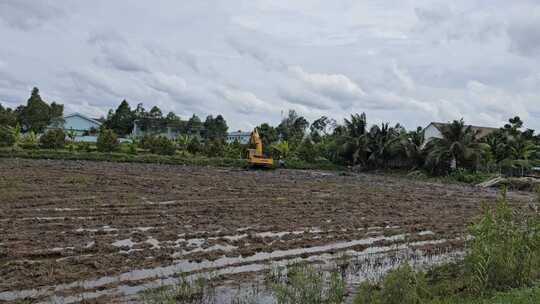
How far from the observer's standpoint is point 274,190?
17203 millimetres

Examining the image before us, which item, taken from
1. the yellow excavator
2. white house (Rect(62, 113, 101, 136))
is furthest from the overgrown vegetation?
white house (Rect(62, 113, 101, 136))

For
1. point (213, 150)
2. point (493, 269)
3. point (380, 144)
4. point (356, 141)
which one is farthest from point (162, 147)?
point (493, 269)

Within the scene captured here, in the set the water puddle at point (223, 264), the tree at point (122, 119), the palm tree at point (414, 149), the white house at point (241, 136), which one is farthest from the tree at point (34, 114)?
the water puddle at point (223, 264)

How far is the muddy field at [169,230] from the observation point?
19.5 ft

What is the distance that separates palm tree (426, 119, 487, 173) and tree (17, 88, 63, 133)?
37.3m

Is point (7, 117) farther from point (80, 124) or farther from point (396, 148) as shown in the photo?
point (396, 148)

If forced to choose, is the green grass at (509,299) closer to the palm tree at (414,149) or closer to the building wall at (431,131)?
the palm tree at (414,149)

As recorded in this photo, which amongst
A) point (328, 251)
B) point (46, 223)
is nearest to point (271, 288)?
point (328, 251)

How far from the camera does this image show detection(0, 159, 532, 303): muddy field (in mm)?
5945

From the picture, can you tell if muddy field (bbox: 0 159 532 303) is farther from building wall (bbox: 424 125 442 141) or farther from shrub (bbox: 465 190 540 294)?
building wall (bbox: 424 125 442 141)

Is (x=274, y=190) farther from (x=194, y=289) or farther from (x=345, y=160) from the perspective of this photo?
(x=345, y=160)

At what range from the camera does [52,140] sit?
31.4 meters

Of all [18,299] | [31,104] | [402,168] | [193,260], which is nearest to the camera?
[18,299]

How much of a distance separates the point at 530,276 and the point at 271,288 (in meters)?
3.24
